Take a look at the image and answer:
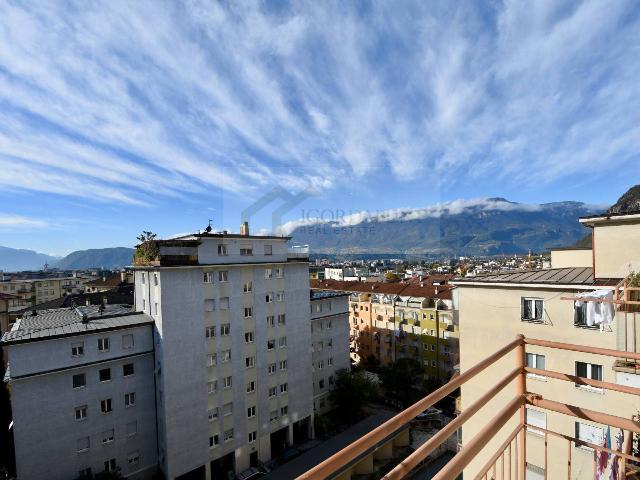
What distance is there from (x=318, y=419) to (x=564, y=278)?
2344 centimetres

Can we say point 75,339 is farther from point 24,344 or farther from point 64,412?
point 64,412

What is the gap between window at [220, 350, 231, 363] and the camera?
78.9 feet

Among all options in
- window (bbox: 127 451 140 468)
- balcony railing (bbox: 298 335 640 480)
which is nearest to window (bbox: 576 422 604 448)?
balcony railing (bbox: 298 335 640 480)

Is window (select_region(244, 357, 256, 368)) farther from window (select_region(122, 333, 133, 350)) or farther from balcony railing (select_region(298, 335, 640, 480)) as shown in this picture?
balcony railing (select_region(298, 335, 640, 480))

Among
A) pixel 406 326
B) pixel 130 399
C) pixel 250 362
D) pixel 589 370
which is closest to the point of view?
pixel 589 370

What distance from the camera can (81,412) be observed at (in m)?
19.8

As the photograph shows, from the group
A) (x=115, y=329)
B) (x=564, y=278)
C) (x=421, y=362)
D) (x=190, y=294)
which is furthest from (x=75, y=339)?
(x=421, y=362)

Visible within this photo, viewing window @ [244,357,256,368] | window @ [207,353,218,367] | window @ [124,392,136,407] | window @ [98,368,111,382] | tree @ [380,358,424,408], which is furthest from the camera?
tree @ [380,358,424,408]

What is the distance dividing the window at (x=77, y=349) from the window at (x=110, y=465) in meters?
6.63

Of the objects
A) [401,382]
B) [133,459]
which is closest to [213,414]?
[133,459]

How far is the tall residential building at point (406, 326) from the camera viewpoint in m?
39.2

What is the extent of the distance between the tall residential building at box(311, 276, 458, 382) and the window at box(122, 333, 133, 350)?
28108 millimetres

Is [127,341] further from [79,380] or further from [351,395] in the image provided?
[351,395]

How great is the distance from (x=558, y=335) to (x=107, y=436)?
24.3 metres
